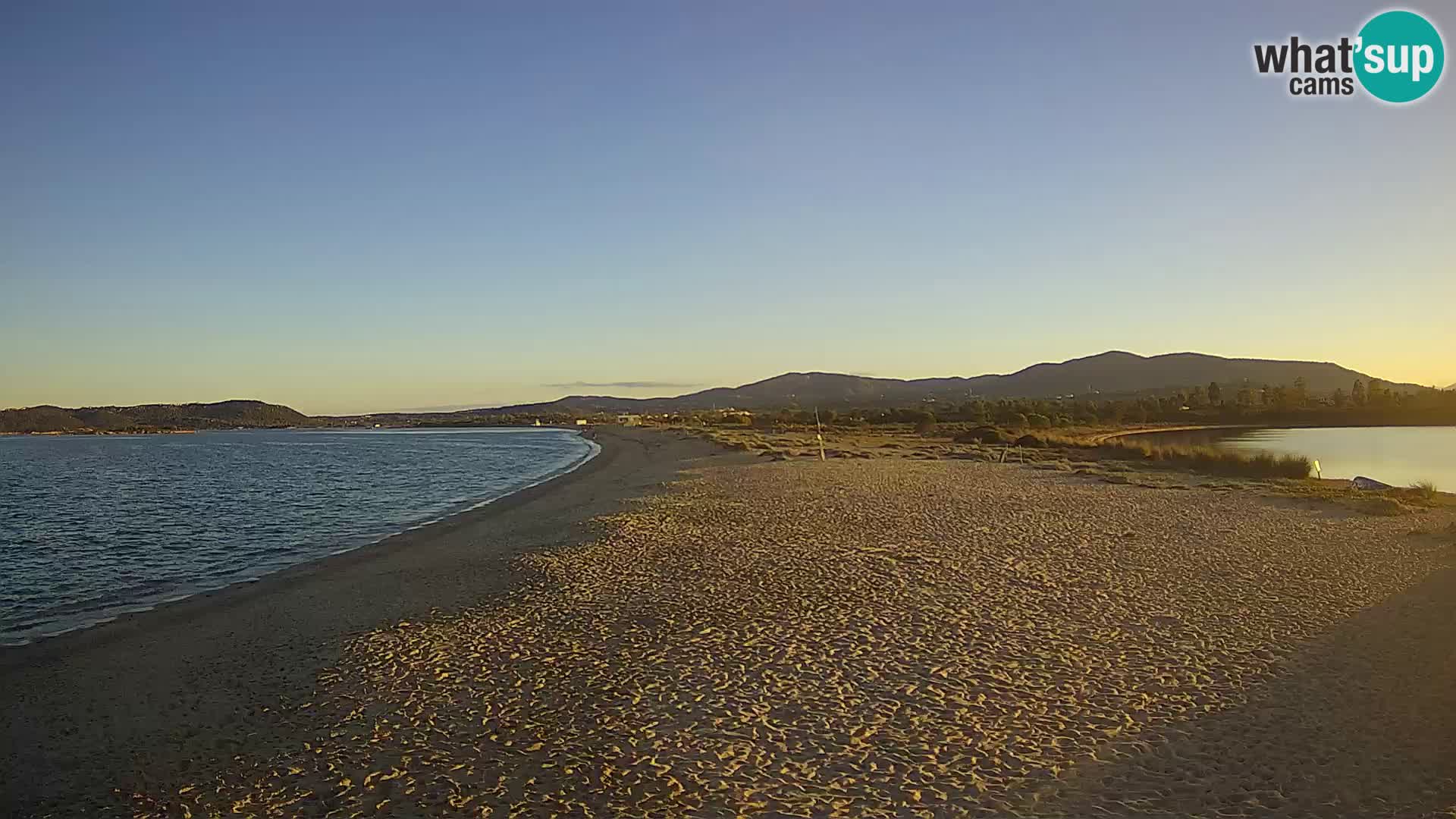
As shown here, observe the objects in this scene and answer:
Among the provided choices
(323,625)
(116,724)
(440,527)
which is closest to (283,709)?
(116,724)

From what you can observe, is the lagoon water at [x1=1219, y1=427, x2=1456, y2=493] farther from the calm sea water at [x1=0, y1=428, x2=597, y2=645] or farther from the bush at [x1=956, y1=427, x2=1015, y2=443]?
the calm sea water at [x1=0, y1=428, x2=597, y2=645]

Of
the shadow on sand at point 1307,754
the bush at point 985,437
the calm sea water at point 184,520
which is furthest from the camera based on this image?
the bush at point 985,437

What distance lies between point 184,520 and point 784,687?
22898 millimetres

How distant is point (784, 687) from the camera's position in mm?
8172

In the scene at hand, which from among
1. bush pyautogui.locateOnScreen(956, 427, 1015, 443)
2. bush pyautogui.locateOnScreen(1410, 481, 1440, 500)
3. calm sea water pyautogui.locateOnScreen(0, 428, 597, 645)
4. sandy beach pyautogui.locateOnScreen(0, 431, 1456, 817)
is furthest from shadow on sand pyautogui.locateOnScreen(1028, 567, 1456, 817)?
bush pyautogui.locateOnScreen(956, 427, 1015, 443)

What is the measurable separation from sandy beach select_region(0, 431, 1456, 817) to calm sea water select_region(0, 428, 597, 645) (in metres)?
2.28

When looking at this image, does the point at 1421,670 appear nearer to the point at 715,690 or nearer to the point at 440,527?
the point at 715,690

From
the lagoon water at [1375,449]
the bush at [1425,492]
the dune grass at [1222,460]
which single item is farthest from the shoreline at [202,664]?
the lagoon water at [1375,449]

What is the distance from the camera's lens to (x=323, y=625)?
1137 cm

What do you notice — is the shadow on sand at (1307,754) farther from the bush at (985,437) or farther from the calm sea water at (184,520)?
the bush at (985,437)

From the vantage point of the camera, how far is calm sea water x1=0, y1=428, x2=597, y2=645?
14586 mm

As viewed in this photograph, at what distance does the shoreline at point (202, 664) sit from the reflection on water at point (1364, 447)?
96.9ft

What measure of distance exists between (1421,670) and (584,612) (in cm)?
891

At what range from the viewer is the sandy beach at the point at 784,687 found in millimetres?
6172
